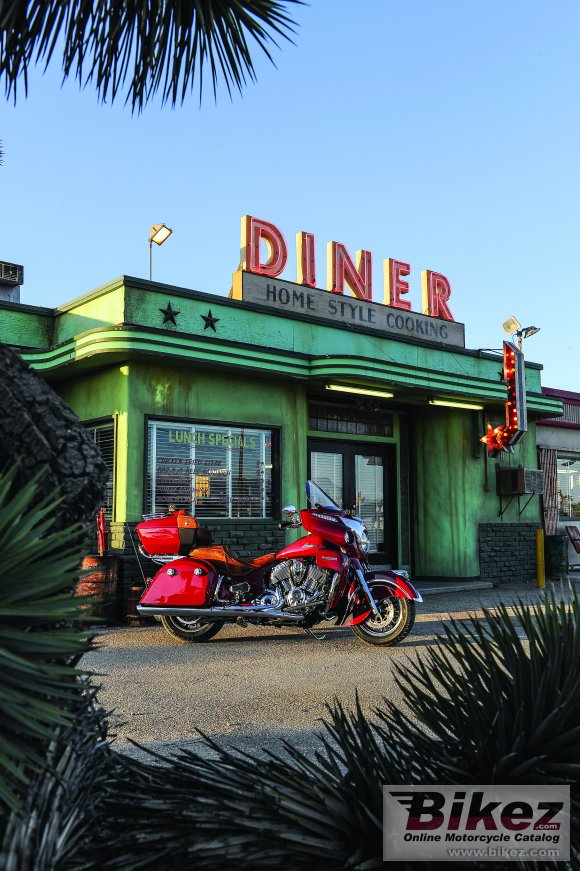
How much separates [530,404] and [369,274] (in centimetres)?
401

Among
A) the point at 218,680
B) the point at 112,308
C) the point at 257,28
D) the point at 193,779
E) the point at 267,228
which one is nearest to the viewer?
the point at 193,779

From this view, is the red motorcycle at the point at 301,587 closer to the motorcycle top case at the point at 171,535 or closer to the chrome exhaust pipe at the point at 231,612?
the chrome exhaust pipe at the point at 231,612

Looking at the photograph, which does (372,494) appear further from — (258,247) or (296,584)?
(296,584)

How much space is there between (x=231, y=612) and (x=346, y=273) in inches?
333

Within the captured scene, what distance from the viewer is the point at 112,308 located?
9.97m

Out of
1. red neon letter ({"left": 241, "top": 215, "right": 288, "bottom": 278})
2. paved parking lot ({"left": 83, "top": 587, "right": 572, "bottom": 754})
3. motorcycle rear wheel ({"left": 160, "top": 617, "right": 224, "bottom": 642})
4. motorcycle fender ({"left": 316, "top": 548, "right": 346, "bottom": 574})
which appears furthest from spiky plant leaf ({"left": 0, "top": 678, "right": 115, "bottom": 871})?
red neon letter ({"left": 241, "top": 215, "right": 288, "bottom": 278})

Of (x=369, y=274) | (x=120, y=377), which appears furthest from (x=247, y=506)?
(x=369, y=274)

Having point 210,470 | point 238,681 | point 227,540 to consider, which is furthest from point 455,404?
point 238,681

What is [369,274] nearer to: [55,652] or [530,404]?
[530,404]

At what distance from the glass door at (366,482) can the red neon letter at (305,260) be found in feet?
9.52

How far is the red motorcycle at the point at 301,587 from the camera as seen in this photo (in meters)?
7.38

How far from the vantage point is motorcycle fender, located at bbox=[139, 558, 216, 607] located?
7.44 metres

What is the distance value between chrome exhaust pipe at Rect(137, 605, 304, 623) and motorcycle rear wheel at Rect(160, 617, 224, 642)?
0.35m

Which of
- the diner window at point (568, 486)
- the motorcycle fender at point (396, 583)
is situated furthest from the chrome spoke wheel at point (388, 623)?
the diner window at point (568, 486)
